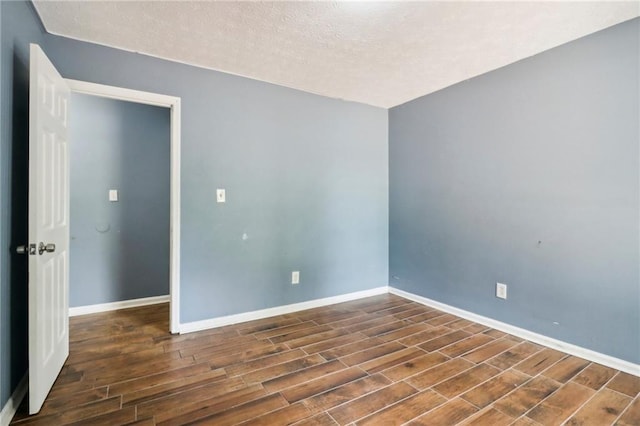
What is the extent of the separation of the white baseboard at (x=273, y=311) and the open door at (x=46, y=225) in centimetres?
88

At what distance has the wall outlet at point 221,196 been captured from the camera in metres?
2.81

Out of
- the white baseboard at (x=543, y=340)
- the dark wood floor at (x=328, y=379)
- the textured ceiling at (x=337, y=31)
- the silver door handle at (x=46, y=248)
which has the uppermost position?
the textured ceiling at (x=337, y=31)

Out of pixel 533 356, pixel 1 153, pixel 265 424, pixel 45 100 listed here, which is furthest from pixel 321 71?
pixel 533 356

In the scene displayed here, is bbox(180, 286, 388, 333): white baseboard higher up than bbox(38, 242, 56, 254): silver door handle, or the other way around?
bbox(38, 242, 56, 254): silver door handle

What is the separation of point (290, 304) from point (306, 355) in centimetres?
95

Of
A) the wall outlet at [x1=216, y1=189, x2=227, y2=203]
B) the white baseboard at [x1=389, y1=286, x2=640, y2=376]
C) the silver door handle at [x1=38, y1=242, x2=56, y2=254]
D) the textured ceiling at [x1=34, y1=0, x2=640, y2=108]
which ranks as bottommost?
the white baseboard at [x1=389, y1=286, x2=640, y2=376]

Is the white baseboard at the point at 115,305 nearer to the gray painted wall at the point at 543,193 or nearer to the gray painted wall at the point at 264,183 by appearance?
the gray painted wall at the point at 264,183

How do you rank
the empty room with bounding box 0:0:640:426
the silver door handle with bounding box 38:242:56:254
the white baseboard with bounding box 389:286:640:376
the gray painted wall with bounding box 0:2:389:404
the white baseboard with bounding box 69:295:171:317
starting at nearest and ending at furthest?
1. the silver door handle with bounding box 38:242:56:254
2. the empty room with bounding box 0:0:640:426
3. the white baseboard with bounding box 389:286:640:376
4. the gray painted wall with bounding box 0:2:389:404
5. the white baseboard with bounding box 69:295:171:317

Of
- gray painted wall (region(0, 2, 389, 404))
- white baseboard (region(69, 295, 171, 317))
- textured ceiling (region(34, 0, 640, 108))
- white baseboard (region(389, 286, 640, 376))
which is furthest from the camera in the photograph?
white baseboard (region(69, 295, 171, 317))

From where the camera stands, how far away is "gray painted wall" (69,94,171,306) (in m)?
3.14

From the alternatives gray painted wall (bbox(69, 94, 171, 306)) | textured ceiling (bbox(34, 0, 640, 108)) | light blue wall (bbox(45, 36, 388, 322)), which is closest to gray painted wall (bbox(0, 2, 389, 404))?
light blue wall (bbox(45, 36, 388, 322))

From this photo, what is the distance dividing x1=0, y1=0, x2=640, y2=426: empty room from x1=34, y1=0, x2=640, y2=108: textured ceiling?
0.06ft

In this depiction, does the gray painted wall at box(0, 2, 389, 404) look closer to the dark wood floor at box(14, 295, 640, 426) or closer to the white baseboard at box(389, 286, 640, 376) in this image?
the dark wood floor at box(14, 295, 640, 426)

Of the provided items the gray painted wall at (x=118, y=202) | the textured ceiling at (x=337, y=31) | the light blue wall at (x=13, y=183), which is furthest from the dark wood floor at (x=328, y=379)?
the textured ceiling at (x=337, y=31)
